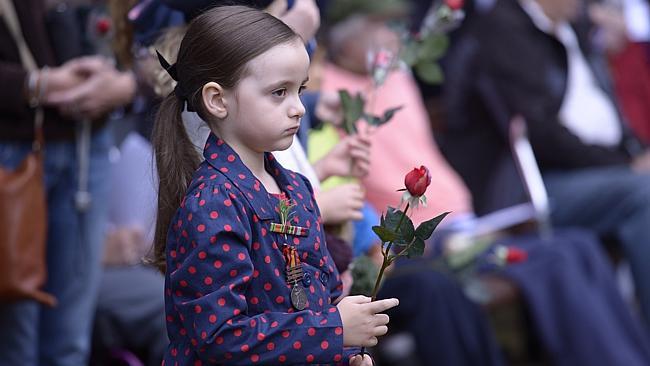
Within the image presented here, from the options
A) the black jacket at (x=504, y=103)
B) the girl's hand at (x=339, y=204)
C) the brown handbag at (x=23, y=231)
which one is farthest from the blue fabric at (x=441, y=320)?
the girl's hand at (x=339, y=204)

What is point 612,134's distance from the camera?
5.20 metres

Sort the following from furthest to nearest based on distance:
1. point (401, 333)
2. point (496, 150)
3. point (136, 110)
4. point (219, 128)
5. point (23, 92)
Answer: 1. point (496, 150)
2. point (401, 333)
3. point (136, 110)
4. point (23, 92)
5. point (219, 128)

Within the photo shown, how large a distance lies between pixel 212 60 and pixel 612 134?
353cm

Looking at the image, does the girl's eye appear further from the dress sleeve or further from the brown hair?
the dress sleeve

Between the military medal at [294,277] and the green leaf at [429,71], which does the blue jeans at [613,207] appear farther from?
the military medal at [294,277]

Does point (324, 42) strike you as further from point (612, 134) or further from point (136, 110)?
point (612, 134)

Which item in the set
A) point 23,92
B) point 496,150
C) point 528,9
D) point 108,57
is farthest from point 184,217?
point 528,9

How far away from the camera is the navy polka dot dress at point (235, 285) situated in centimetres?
186

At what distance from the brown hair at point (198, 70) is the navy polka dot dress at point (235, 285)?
0.29 feet

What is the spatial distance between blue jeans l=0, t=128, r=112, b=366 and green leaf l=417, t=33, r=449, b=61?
1055 mm

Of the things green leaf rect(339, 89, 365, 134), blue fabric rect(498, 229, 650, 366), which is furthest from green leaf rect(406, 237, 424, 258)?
blue fabric rect(498, 229, 650, 366)

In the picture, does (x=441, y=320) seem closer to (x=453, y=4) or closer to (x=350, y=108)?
(x=453, y=4)

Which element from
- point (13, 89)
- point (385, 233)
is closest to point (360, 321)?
point (385, 233)

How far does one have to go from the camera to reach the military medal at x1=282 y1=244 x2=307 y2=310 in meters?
1.96
